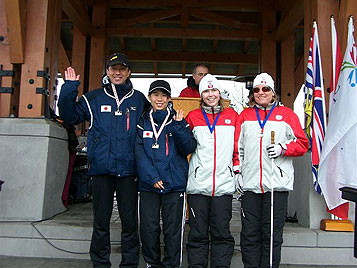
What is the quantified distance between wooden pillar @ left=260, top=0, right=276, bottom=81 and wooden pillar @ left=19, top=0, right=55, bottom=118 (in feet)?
14.8

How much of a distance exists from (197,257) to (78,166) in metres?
3.10

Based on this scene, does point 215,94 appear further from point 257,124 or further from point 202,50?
point 202,50

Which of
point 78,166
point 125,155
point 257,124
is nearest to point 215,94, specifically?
point 257,124

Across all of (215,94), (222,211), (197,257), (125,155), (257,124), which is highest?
(215,94)

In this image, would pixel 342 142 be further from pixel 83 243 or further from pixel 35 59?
pixel 35 59

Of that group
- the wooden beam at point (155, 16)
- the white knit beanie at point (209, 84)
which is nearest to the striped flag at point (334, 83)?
the white knit beanie at point (209, 84)

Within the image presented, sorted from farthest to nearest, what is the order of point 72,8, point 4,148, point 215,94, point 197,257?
1. point 72,8
2. point 4,148
3. point 215,94
4. point 197,257

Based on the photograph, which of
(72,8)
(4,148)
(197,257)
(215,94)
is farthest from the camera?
(72,8)

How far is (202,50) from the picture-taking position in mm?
9695

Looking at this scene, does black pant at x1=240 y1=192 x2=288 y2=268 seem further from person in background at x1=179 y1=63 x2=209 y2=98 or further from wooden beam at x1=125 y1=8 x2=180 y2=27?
wooden beam at x1=125 y1=8 x2=180 y2=27

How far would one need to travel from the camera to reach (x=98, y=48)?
721 centimetres

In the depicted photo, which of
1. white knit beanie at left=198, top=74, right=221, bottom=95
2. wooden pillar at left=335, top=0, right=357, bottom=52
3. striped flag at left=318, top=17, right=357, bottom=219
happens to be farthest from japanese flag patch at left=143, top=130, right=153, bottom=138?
wooden pillar at left=335, top=0, right=357, bottom=52

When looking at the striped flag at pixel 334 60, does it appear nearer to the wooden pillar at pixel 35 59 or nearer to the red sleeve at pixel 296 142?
the red sleeve at pixel 296 142

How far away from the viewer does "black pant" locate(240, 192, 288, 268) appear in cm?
270
